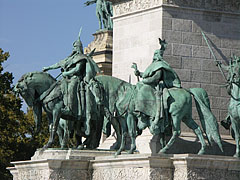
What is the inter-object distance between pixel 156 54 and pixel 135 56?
10.2 feet

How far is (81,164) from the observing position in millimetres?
24375

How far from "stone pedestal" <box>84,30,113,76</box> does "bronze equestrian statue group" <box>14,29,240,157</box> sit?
7516 millimetres

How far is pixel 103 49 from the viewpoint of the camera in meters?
35.0

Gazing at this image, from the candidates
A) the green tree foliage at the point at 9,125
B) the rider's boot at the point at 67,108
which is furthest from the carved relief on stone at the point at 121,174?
the green tree foliage at the point at 9,125

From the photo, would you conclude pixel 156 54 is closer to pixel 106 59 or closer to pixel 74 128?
pixel 74 128

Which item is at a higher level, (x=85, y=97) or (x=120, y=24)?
A: (x=120, y=24)

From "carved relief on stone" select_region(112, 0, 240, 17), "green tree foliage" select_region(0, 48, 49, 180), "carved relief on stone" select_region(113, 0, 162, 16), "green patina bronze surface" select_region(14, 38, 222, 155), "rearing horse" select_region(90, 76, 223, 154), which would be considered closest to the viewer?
"rearing horse" select_region(90, 76, 223, 154)

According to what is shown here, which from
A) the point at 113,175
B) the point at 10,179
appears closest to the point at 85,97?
the point at 113,175

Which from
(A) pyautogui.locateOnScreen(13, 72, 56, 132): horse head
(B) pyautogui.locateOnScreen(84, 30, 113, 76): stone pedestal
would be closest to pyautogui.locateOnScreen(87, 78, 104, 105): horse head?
(A) pyautogui.locateOnScreen(13, 72, 56, 132): horse head

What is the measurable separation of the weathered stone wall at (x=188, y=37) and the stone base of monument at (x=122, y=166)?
3646 mm

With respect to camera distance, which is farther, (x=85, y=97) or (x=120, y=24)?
(x=120, y=24)

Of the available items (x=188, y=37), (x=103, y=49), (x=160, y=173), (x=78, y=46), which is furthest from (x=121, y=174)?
(x=103, y=49)

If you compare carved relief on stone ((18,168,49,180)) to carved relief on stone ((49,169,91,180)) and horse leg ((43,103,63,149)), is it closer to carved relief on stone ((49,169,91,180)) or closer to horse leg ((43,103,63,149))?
carved relief on stone ((49,169,91,180))

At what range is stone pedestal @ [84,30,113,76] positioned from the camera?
34250 mm
